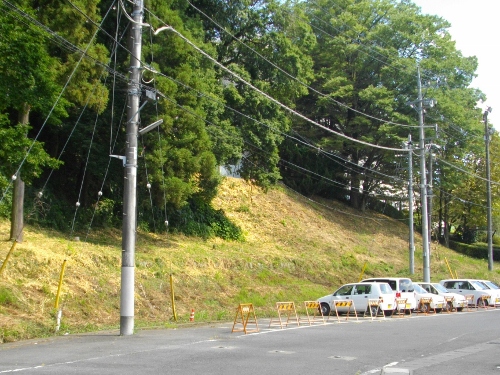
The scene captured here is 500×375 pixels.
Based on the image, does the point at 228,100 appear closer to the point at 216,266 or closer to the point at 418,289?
the point at 216,266

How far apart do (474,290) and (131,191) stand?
68.8 feet

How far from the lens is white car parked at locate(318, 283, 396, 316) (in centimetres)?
2372

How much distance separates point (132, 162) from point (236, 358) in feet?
23.0

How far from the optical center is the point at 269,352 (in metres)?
13.0

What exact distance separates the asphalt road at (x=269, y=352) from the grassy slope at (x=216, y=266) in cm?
243

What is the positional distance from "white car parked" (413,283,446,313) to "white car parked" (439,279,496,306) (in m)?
3.64

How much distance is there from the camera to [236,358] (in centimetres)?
1205

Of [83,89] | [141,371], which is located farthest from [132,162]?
[141,371]

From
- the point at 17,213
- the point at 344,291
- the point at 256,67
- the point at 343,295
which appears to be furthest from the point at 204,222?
the point at 17,213

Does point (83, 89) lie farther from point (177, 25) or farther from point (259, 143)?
point (259, 143)

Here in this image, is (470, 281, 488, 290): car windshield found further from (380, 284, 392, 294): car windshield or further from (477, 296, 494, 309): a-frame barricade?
(380, 284, 392, 294): car windshield

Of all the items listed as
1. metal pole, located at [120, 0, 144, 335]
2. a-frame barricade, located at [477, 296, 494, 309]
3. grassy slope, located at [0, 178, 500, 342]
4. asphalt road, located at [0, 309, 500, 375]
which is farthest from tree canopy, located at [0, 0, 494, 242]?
a-frame barricade, located at [477, 296, 494, 309]

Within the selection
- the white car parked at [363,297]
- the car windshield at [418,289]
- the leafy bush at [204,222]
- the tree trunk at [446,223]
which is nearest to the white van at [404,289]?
the car windshield at [418,289]

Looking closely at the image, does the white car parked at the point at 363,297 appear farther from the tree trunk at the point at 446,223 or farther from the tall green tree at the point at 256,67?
the tree trunk at the point at 446,223
